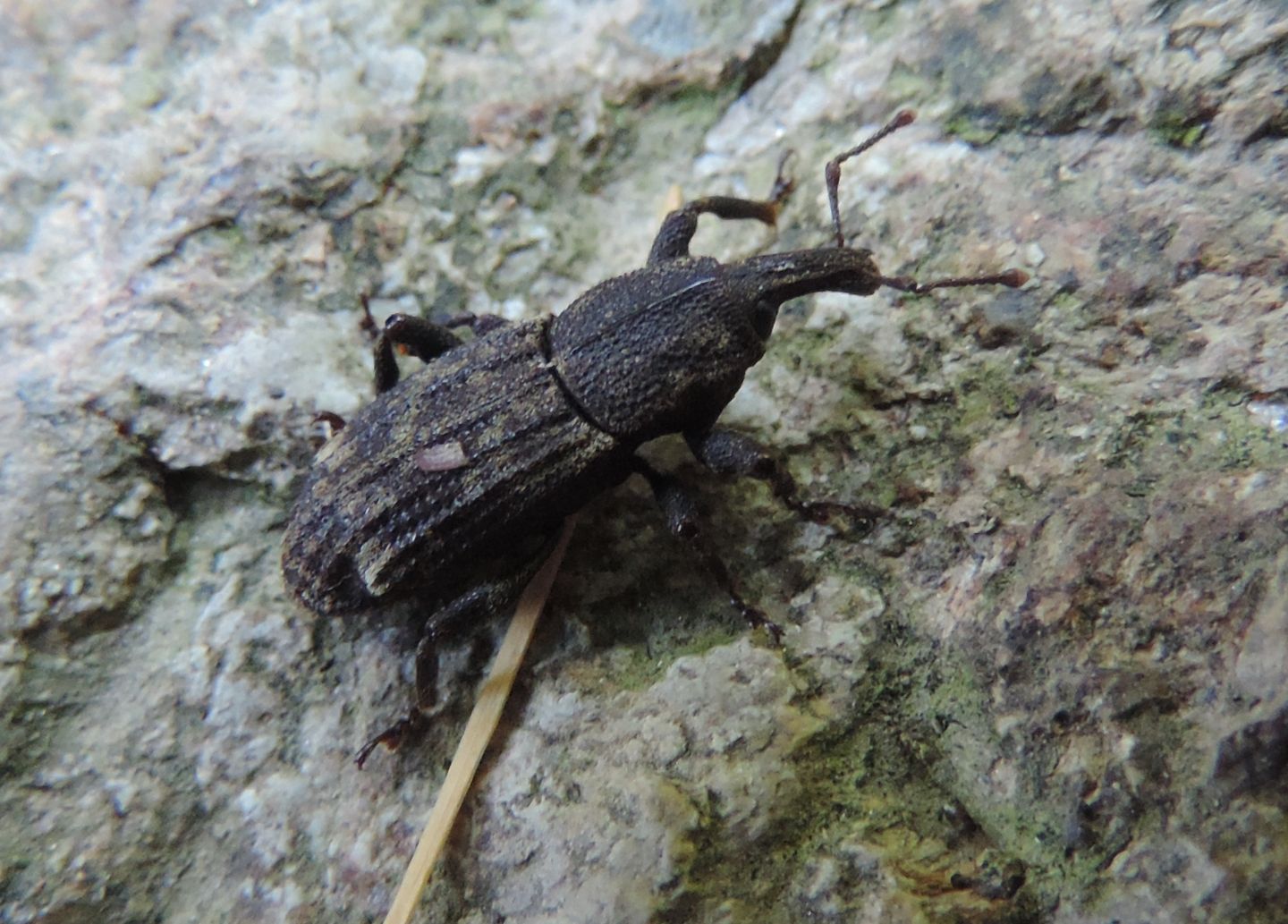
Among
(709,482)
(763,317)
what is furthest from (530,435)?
(763,317)

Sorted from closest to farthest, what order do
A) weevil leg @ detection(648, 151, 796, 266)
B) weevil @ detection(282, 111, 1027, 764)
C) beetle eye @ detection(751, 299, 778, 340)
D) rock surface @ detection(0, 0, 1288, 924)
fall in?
rock surface @ detection(0, 0, 1288, 924), weevil @ detection(282, 111, 1027, 764), beetle eye @ detection(751, 299, 778, 340), weevil leg @ detection(648, 151, 796, 266)

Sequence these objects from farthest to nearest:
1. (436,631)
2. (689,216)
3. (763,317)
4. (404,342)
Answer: (689,216)
(404,342)
(763,317)
(436,631)

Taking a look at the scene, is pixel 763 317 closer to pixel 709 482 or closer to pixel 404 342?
pixel 709 482

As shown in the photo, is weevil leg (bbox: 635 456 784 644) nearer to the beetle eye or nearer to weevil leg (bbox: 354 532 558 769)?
weevil leg (bbox: 354 532 558 769)

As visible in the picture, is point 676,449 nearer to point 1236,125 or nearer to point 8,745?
point 1236,125

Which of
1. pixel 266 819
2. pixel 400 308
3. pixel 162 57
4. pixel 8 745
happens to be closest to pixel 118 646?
pixel 8 745

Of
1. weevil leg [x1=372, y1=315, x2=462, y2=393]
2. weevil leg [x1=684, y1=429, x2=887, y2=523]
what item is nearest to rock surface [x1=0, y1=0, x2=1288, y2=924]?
weevil leg [x1=684, y1=429, x2=887, y2=523]
